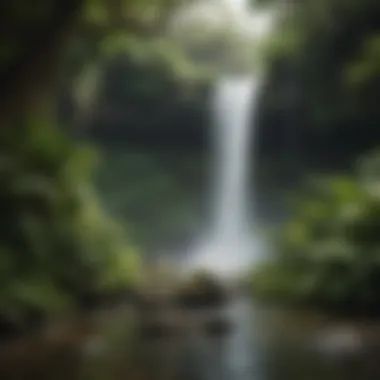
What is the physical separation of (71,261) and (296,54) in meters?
1.55

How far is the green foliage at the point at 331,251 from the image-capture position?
355 centimetres

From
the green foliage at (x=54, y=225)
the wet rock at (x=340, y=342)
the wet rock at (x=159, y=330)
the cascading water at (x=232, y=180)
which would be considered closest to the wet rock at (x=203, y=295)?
the cascading water at (x=232, y=180)

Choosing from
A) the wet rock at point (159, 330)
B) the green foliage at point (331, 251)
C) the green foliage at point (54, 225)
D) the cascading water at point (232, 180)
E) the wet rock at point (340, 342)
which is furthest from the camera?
the cascading water at point (232, 180)

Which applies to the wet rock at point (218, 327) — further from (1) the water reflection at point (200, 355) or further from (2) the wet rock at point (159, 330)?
(2) the wet rock at point (159, 330)

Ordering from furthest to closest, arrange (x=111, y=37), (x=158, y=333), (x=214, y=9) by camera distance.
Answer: (x=111, y=37) → (x=214, y=9) → (x=158, y=333)

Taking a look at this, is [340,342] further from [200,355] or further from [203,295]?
[203,295]

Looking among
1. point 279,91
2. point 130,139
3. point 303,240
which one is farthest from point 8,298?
point 279,91

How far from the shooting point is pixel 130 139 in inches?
169

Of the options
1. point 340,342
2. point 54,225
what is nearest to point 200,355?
point 340,342

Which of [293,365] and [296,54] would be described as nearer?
[293,365]

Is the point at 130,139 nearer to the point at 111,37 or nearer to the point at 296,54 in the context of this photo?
the point at 111,37

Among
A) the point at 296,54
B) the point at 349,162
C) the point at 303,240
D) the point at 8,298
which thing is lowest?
the point at 8,298

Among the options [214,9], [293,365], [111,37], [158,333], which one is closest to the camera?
[293,365]

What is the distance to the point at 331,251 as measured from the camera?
12.2 feet
